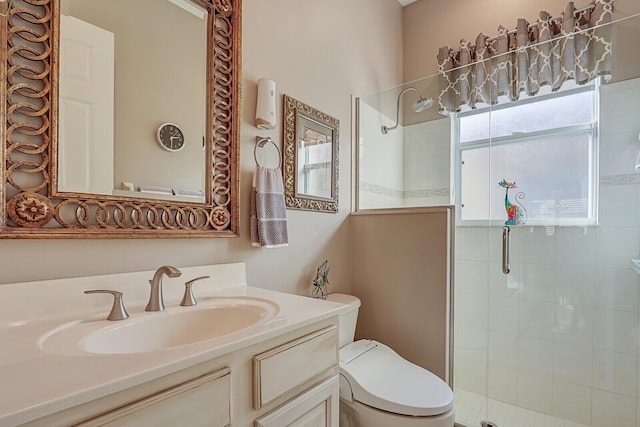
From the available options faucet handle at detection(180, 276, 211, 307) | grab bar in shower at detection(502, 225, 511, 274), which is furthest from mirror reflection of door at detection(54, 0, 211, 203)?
grab bar in shower at detection(502, 225, 511, 274)

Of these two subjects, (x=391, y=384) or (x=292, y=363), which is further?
(x=391, y=384)

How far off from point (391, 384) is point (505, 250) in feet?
3.82

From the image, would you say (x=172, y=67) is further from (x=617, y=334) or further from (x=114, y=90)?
(x=617, y=334)

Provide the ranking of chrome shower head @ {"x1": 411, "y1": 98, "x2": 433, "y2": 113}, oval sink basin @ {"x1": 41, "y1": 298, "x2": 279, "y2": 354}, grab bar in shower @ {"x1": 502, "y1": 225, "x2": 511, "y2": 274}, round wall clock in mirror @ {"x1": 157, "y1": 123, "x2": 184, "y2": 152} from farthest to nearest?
chrome shower head @ {"x1": 411, "y1": 98, "x2": 433, "y2": 113} → grab bar in shower @ {"x1": 502, "y1": 225, "x2": 511, "y2": 274} → round wall clock in mirror @ {"x1": 157, "y1": 123, "x2": 184, "y2": 152} → oval sink basin @ {"x1": 41, "y1": 298, "x2": 279, "y2": 354}

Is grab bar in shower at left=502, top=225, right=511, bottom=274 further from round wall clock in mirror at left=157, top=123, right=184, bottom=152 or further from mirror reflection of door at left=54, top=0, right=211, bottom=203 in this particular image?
round wall clock in mirror at left=157, top=123, right=184, bottom=152

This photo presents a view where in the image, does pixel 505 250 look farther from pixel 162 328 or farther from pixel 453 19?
pixel 162 328

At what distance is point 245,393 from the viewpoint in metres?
0.75

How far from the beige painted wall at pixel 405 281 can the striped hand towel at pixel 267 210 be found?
75 centimetres

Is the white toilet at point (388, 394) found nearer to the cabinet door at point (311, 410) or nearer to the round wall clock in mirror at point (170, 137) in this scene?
the cabinet door at point (311, 410)

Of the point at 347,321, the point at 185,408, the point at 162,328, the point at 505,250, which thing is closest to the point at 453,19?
the point at 505,250

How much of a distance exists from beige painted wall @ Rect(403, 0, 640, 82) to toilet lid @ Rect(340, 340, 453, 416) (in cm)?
217

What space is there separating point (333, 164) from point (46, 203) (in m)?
1.38

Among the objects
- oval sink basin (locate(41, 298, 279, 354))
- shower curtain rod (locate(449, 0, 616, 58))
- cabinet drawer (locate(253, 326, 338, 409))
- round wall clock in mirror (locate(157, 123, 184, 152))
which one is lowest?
cabinet drawer (locate(253, 326, 338, 409))

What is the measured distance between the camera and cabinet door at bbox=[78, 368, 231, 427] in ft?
1.77
